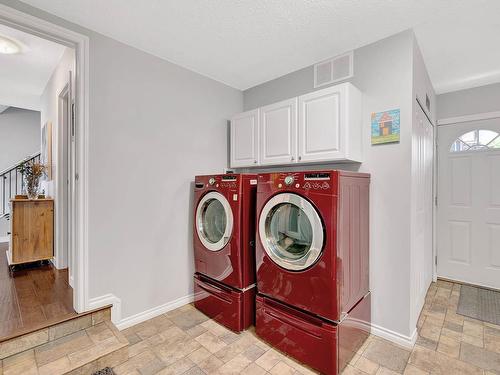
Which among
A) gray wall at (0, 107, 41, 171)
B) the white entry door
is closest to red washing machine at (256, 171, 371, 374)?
the white entry door

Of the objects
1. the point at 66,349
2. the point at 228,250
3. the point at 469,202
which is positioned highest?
the point at 469,202

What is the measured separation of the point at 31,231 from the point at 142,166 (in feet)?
5.91

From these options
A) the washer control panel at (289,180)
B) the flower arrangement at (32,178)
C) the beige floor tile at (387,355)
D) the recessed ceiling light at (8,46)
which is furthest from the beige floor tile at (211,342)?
the recessed ceiling light at (8,46)

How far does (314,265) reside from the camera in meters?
1.74

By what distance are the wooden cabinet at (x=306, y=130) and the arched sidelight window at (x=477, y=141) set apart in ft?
Result: 6.23

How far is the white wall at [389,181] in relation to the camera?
198cm

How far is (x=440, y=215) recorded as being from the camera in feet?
10.8

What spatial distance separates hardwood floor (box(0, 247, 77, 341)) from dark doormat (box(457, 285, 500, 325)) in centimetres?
354

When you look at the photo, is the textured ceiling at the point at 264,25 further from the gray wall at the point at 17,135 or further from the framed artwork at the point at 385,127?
the gray wall at the point at 17,135

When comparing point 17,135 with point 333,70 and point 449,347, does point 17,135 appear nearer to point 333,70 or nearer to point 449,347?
point 333,70

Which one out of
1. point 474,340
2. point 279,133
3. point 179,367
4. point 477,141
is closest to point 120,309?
point 179,367

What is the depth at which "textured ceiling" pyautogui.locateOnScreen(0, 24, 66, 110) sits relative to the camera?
7.84 feet

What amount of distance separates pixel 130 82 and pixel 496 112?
3.91 meters

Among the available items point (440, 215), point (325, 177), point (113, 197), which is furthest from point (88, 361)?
point (440, 215)
